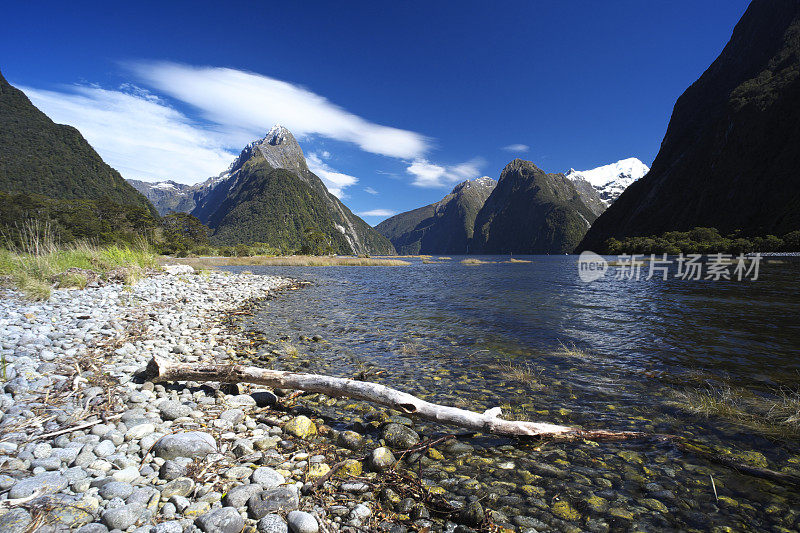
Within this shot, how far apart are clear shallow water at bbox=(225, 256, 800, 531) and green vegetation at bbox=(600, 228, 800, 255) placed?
268ft

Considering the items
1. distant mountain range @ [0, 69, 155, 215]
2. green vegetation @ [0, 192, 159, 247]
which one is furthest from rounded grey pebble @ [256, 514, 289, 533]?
distant mountain range @ [0, 69, 155, 215]

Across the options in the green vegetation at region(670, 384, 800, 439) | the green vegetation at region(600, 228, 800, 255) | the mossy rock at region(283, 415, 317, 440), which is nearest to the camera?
the mossy rock at region(283, 415, 317, 440)

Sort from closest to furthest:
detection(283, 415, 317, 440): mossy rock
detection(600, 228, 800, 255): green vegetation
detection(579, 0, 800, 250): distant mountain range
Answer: detection(283, 415, 317, 440): mossy rock, detection(600, 228, 800, 255): green vegetation, detection(579, 0, 800, 250): distant mountain range

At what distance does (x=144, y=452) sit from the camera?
12.4ft

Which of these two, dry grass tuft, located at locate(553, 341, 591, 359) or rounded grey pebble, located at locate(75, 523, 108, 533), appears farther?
dry grass tuft, located at locate(553, 341, 591, 359)

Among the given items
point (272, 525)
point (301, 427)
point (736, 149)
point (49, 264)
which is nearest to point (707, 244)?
point (736, 149)

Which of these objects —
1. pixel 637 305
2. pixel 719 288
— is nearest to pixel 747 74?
pixel 719 288

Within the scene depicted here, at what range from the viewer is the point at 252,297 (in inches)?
798

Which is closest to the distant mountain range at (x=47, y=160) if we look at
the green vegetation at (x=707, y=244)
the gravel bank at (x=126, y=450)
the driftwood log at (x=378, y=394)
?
the gravel bank at (x=126, y=450)

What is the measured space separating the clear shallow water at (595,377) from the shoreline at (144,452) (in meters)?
1.76

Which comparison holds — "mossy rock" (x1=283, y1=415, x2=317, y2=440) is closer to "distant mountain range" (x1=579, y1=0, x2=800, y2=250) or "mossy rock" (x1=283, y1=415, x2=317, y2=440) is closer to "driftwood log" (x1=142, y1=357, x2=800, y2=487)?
"driftwood log" (x1=142, y1=357, x2=800, y2=487)

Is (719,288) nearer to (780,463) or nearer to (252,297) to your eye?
(780,463)

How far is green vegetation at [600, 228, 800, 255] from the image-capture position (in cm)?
7066

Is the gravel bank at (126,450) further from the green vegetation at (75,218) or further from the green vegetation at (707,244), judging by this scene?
the green vegetation at (707,244)
